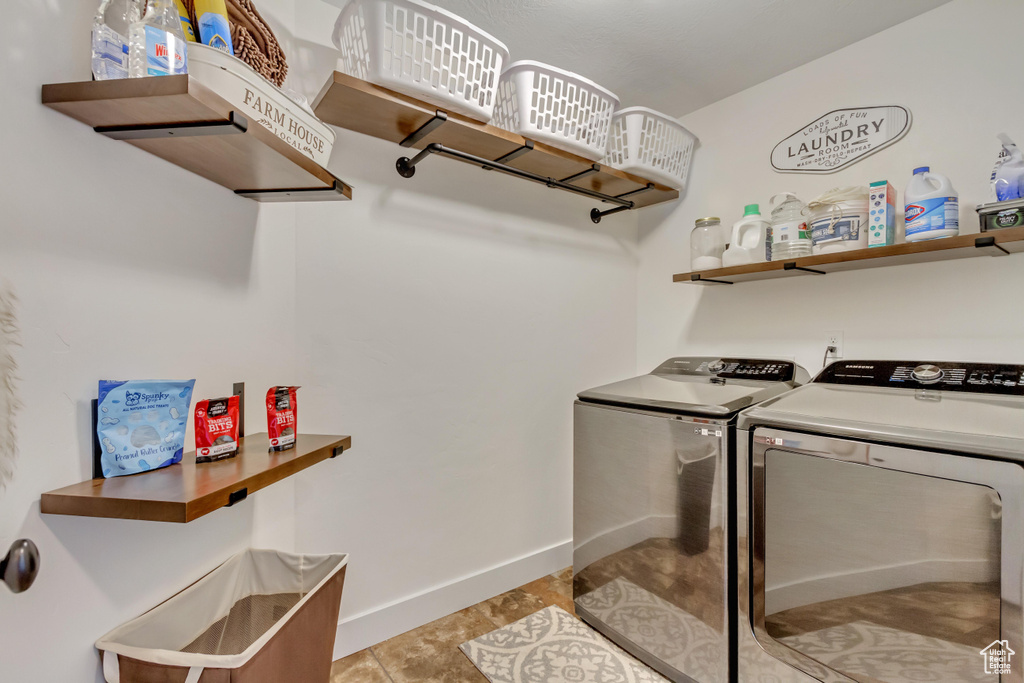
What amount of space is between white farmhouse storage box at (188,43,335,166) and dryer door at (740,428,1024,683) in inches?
60.0

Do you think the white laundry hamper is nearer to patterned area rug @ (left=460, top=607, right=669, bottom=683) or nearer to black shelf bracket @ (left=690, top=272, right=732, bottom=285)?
patterned area rug @ (left=460, top=607, right=669, bottom=683)

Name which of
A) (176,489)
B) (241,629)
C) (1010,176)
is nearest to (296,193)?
(176,489)

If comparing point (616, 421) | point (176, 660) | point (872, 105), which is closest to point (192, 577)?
point (176, 660)

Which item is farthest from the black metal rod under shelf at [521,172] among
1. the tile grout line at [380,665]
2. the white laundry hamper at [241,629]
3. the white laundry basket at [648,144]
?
the tile grout line at [380,665]

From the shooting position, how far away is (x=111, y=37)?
0.83m

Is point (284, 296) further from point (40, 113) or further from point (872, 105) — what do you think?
point (872, 105)

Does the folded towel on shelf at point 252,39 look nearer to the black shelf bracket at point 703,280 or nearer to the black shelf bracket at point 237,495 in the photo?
the black shelf bracket at point 237,495

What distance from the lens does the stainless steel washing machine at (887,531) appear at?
1032mm

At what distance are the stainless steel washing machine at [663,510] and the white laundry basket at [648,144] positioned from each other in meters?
0.94

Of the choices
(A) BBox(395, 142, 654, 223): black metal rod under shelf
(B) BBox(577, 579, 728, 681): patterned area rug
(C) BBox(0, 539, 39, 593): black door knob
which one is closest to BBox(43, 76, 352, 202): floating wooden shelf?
(A) BBox(395, 142, 654, 223): black metal rod under shelf

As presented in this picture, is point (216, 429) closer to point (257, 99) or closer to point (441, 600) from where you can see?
point (257, 99)

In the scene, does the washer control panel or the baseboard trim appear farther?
the washer control panel

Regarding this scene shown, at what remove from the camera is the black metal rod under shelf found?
170 cm

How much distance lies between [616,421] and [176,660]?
142 cm
